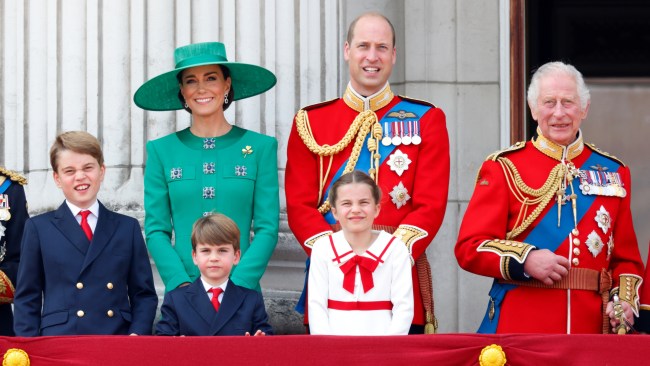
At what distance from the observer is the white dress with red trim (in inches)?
227

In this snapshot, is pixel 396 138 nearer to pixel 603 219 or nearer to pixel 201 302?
pixel 603 219

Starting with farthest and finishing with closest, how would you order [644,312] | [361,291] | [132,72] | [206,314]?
1. [132,72]
2. [644,312]
3. [206,314]
4. [361,291]

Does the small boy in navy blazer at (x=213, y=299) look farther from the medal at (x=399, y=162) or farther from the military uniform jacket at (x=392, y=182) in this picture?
the medal at (x=399, y=162)

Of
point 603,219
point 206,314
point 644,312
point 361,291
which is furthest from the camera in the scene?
point 603,219

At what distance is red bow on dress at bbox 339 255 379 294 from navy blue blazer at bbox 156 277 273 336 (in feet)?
1.25

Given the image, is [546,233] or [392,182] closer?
[546,233]

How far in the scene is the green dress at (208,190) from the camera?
21.1 ft

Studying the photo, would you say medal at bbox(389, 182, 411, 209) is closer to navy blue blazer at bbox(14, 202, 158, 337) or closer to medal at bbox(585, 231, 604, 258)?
medal at bbox(585, 231, 604, 258)

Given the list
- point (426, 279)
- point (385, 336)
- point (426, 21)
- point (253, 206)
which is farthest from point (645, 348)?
point (426, 21)

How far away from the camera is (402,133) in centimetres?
643

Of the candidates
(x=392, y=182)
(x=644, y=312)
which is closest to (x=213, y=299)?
(x=392, y=182)

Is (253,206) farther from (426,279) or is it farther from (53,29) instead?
(53,29)

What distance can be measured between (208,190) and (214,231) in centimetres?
52

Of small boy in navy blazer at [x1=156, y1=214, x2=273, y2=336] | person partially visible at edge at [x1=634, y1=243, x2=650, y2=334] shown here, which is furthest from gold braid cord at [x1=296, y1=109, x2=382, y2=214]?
person partially visible at edge at [x1=634, y1=243, x2=650, y2=334]
